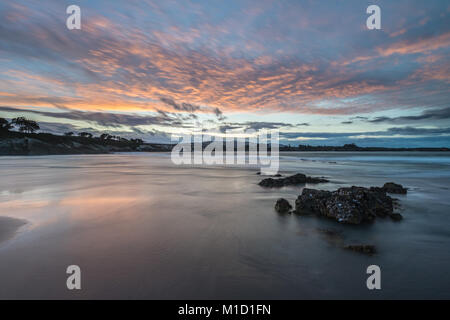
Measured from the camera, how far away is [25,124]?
253 ft

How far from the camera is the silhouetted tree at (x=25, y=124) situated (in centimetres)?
7562

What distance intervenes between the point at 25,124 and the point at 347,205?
10679 centimetres

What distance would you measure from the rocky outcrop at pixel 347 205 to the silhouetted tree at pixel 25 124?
4118 inches

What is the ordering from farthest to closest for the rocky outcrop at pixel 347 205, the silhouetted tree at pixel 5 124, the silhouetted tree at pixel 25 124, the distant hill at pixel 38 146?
the silhouetted tree at pixel 25 124
the silhouetted tree at pixel 5 124
the distant hill at pixel 38 146
the rocky outcrop at pixel 347 205

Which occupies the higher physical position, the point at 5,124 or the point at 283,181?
the point at 5,124

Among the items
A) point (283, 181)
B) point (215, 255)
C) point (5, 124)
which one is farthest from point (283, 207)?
point (5, 124)

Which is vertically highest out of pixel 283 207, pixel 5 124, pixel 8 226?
pixel 5 124

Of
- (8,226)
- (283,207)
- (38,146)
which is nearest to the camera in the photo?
(8,226)

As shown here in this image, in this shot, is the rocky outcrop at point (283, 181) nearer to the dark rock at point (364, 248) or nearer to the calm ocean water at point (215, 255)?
the calm ocean water at point (215, 255)

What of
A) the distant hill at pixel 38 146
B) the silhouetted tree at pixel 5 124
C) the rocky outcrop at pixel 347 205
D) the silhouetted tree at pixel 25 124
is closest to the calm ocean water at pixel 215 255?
the rocky outcrop at pixel 347 205

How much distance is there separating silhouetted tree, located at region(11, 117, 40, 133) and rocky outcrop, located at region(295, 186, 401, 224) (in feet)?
343

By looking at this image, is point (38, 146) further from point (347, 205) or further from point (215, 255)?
point (347, 205)

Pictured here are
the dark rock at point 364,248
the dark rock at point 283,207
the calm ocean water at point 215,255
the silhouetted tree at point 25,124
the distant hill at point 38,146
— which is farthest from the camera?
the silhouetted tree at point 25,124

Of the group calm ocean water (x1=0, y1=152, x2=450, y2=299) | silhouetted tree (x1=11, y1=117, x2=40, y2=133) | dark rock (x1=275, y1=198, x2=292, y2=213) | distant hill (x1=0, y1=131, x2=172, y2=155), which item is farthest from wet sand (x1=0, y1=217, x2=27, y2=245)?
silhouetted tree (x1=11, y1=117, x2=40, y2=133)
